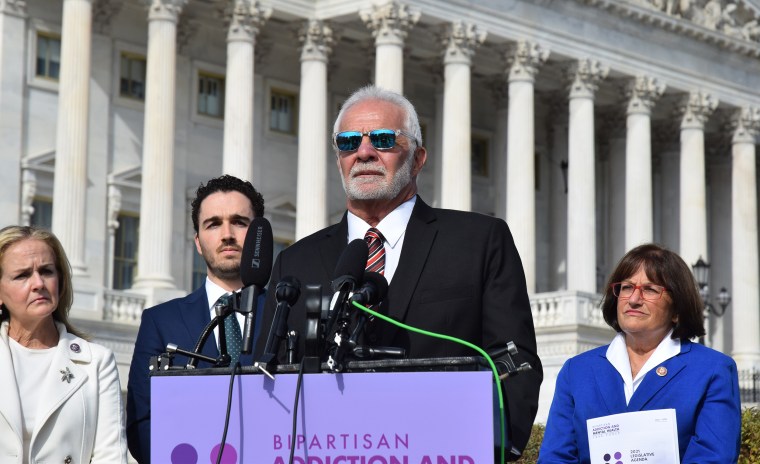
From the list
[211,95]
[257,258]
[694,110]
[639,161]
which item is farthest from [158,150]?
[257,258]

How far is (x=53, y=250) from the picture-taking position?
339 inches

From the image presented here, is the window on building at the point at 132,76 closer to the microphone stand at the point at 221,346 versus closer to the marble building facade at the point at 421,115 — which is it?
the marble building facade at the point at 421,115

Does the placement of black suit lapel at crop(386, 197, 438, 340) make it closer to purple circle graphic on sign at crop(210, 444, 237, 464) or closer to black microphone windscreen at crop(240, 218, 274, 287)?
black microphone windscreen at crop(240, 218, 274, 287)

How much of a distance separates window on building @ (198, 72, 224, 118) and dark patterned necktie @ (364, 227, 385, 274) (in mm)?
39002

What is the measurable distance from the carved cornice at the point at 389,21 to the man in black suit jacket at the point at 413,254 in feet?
120

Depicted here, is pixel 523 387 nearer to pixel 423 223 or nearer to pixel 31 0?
pixel 423 223

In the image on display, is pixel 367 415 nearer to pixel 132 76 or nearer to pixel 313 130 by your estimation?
pixel 313 130

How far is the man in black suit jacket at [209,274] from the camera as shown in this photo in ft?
30.9

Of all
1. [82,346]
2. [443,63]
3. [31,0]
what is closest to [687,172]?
[443,63]

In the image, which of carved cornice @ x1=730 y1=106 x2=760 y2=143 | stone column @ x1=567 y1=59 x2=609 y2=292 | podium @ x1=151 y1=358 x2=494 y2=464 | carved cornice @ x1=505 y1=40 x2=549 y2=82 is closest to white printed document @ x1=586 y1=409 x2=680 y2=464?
podium @ x1=151 y1=358 x2=494 y2=464

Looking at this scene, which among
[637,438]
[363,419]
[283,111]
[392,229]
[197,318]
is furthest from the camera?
[283,111]

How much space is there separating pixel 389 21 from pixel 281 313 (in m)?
38.0

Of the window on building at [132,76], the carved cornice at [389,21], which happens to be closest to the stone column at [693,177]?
the carved cornice at [389,21]

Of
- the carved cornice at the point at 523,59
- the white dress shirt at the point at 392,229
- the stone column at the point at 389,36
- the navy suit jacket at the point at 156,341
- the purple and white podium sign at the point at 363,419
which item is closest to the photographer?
the purple and white podium sign at the point at 363,419
